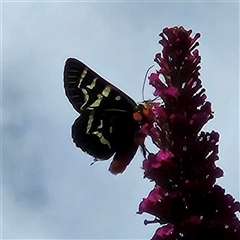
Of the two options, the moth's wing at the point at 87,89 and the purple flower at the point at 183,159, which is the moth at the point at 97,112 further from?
the purple flower at the point at 183,159

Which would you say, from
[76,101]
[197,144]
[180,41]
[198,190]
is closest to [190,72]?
[180,41]

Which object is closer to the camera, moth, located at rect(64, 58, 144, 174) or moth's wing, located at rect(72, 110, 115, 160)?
moth, located at rect(64, 58, 144, 174)

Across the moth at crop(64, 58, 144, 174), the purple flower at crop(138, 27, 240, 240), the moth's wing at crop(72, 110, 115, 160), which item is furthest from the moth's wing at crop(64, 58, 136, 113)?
the purple flower at crop(138, 27, 240, 240)

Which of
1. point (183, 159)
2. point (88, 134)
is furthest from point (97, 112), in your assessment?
point (183, 159)

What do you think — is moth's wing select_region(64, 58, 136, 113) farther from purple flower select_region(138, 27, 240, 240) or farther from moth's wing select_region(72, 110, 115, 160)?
purple flower select_region(138, 27, 240, 240)

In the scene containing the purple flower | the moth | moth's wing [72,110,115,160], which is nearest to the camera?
the purple flower

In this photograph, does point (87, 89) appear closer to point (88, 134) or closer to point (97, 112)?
point (97, 112)

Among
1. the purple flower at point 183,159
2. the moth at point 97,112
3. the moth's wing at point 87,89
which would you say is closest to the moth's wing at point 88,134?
the moth at point 97,112

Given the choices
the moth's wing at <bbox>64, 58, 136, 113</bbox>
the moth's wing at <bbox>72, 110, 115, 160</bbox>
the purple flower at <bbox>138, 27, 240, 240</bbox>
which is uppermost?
the moth's wing at <bbox>64, 58, 136, 113</bbox>

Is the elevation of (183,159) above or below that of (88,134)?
below
